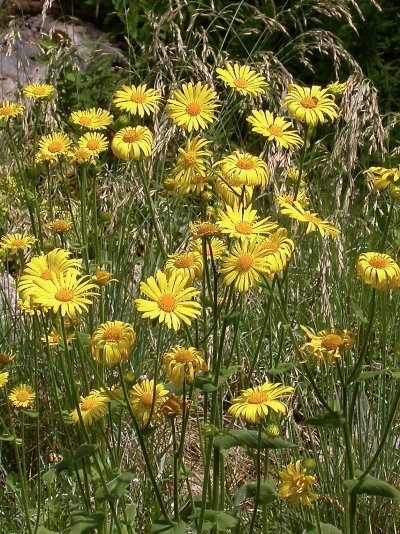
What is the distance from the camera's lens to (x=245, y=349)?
279cm

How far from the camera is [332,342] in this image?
1.58 metres

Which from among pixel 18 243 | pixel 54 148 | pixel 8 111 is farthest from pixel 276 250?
pixel 8 111

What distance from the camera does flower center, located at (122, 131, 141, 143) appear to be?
1.82 metres

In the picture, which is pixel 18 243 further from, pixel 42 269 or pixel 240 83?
pixel 240 83

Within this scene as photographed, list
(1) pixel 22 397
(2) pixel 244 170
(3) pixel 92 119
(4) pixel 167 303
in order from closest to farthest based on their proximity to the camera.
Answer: (4) pixel 167 303 → (2) pixel 244 170 → (1) pixel 22 397 → (3) pixel 92 119

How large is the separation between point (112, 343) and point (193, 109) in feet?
1.86

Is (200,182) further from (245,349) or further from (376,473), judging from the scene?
(245,349)

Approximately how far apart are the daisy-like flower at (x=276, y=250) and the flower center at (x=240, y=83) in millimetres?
423

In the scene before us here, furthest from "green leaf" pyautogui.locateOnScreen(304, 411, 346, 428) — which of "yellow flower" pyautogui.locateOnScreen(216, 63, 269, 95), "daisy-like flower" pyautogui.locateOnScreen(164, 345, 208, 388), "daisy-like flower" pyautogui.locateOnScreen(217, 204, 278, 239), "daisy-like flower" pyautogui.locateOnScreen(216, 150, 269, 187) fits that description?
"yellow flower" pyautogui.locateOnScreen(216, 63, 269, 95)

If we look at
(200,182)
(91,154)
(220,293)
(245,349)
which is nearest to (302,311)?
(245,349)

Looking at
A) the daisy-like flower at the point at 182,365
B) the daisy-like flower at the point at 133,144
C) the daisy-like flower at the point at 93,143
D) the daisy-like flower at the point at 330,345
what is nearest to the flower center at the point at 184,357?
the daisy-like flower at the point at 182,365

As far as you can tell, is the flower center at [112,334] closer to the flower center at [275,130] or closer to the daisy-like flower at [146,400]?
the daisy-like flower at [146,400]

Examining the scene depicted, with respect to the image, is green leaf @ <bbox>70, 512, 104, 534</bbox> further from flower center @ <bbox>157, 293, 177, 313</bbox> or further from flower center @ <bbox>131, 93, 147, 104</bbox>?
flower center @ <bbox>131, 93, 147, 104</bbox>

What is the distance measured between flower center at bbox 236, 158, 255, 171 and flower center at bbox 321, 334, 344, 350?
353mm
